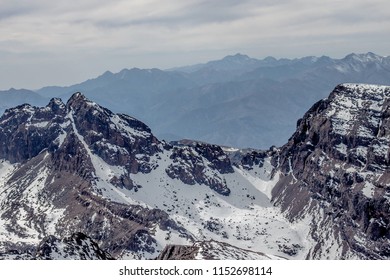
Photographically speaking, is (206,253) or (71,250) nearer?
(71,250)

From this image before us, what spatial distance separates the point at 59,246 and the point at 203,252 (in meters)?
33.4

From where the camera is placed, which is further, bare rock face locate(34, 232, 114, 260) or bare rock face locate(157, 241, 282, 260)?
bare rock face locate(157, 241, 282, 260)

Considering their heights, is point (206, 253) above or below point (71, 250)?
below

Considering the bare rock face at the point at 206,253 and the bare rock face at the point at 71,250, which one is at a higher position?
the bare rock face at the point at 71,250

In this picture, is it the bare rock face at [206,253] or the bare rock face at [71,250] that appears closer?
the bare rock face at [71,250]

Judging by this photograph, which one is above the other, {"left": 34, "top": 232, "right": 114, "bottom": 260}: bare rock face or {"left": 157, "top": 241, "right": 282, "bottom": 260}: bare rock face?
{"left": 34, "top": 232, "right": 114, "bottom": 260}: bare rock face
